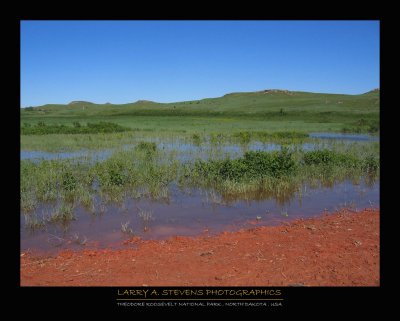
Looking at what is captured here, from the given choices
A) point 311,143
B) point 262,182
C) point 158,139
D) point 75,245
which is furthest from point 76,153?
point 311,143

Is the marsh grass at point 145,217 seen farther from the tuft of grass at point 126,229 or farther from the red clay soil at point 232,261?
the red clay soil at point 232,261

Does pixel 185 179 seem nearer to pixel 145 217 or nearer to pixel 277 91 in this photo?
pixel 145 217

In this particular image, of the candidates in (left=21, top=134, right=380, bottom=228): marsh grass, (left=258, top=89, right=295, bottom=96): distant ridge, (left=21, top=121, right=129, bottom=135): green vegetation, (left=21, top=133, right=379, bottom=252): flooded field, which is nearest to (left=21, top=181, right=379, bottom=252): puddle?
(left=21, top=133, right=379, bottom=252): flooded field

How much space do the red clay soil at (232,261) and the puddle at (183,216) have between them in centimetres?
66

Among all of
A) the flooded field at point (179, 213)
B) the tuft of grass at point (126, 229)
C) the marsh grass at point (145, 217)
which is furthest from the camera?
the marsh grass at point (145, 217)

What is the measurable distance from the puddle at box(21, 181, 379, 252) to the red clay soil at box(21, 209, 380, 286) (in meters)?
0.66

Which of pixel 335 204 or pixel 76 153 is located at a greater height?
pixel 76 153

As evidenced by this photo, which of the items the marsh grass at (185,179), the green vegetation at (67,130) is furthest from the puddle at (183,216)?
the green vegetation at (67,130)

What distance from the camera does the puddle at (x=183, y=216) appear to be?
7.74 metres

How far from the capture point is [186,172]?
13336 mm

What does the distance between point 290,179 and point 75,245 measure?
25.2 ft

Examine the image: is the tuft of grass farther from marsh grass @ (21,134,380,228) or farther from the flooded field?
marsh grass @ (21,134,380,228)

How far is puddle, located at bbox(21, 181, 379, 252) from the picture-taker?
7.74m
